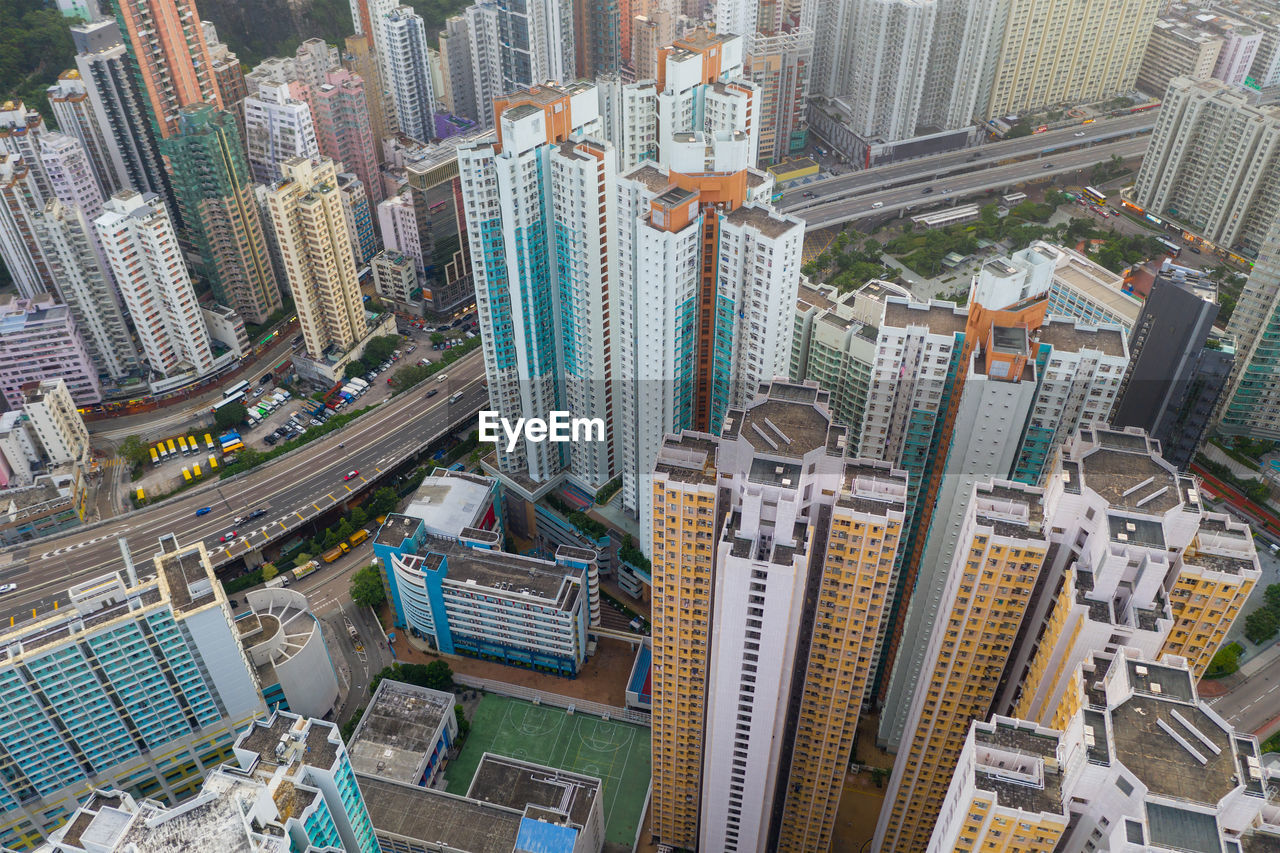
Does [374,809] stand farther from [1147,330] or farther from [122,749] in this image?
[1147,330]

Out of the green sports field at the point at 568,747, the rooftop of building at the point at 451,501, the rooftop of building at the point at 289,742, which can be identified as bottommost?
the green sports field at the point at 568,747

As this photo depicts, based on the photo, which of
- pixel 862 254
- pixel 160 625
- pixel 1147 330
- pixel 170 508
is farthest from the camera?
pixel 862 254

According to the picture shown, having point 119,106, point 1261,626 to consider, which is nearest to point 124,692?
point 1261,626

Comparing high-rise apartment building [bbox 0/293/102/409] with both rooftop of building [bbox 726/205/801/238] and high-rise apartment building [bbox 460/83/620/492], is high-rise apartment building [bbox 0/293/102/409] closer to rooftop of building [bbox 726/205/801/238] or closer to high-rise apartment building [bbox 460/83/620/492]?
high-rise apartment building [bbox 460/83/620/492]

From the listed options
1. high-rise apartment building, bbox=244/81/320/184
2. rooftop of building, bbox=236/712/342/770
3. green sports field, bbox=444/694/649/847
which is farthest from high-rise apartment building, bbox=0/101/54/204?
rooftop of building, bbox=236/712/342/770

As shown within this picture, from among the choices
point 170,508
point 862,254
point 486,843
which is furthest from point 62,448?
point 862,254

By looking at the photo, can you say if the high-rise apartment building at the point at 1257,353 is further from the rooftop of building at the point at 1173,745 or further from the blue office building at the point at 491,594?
the rooftop of building at the point at 1173,745

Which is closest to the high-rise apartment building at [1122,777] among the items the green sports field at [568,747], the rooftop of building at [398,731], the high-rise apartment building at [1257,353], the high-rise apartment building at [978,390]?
the high-rise apartment building at [978,390]
